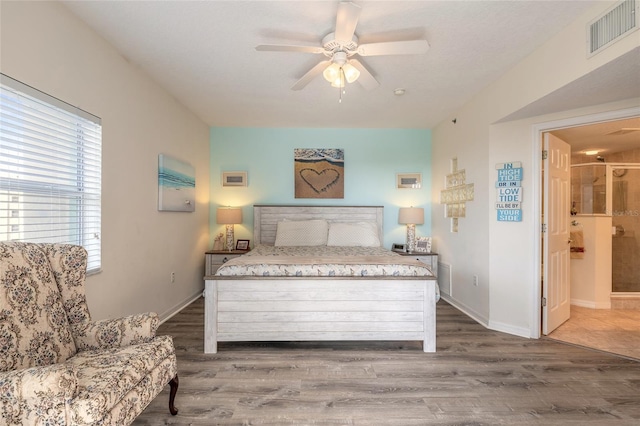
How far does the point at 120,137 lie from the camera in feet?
8.45

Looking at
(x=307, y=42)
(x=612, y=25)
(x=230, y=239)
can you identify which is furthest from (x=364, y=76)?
(x=230, y=239)

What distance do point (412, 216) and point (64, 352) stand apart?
4039 millimetres

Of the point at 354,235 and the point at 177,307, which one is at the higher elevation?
the point at 354,235

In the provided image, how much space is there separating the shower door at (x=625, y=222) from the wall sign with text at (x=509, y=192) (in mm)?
2368

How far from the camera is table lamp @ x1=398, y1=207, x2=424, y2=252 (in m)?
4.49

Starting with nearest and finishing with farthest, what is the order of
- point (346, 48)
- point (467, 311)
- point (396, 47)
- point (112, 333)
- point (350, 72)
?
1. point (112, 333)
2. point (396, 47)
3. point (346, 48)
4. point (350, 72)
5. point (467, 311)

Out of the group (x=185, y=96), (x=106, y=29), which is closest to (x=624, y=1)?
(x=106, y=29)

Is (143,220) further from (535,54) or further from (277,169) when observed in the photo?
(535,54)

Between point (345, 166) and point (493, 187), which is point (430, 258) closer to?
point (493, 187)

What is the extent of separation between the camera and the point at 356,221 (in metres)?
4.68

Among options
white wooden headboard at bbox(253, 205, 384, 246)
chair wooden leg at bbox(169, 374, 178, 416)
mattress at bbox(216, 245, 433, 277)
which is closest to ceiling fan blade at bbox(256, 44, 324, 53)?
mattress at bbox(216, 245, 433, 277)

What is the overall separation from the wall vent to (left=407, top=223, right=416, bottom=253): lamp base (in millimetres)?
445

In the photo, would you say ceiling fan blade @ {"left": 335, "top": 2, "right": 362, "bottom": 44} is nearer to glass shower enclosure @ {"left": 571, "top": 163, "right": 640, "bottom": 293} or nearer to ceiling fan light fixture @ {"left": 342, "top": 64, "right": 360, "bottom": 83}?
ceiling fan light fixture @ {"left": 342, "top": 64, "right": 360, "bottom": 83}

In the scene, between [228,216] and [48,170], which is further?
[228,216]
